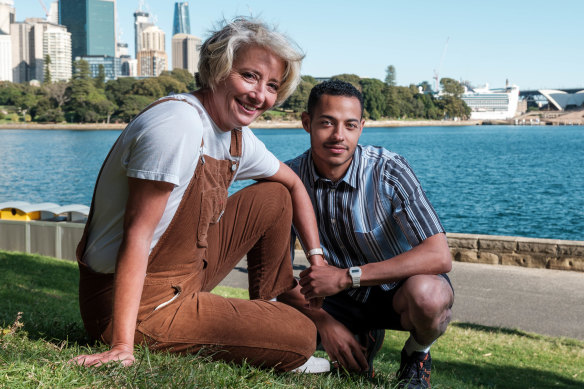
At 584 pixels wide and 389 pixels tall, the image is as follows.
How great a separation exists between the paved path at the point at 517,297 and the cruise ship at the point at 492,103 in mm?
155259

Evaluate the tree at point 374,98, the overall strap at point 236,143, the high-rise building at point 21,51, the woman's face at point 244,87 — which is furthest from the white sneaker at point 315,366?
the high-rise building at point 21,51

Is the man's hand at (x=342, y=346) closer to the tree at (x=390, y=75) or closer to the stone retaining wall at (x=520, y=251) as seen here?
the stone retaining wall at (x=520, y=251)

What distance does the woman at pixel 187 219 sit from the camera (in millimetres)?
2025

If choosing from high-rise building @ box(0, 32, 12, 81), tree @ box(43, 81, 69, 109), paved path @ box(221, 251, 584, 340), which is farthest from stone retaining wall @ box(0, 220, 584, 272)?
high-rise building @ box(0, 32, 12, 81)

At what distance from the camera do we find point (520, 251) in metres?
7.54

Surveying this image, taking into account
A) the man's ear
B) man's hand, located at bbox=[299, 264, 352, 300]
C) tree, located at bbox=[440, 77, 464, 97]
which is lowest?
man's hand, located at bbox=[299, 264, 352, 300]

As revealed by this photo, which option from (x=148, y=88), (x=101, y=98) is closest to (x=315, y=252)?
(x=101, y=98)

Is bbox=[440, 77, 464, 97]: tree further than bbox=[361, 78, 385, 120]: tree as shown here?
Yes

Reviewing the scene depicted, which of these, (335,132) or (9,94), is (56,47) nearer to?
(9,94)

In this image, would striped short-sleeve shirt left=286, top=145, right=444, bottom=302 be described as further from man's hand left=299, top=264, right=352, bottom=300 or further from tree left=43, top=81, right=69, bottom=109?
tree left=43, top=81, right=69, bottom=109

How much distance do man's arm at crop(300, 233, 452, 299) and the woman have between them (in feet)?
0.65

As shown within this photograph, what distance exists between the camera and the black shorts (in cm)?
275

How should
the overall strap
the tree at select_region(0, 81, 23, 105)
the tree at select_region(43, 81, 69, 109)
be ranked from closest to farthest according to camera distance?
the overall strap → the tree at select_region(43, 81, 69, 109) → the tree at select_region(0, 81, 23, 105)

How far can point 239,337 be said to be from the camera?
88.0 inches
